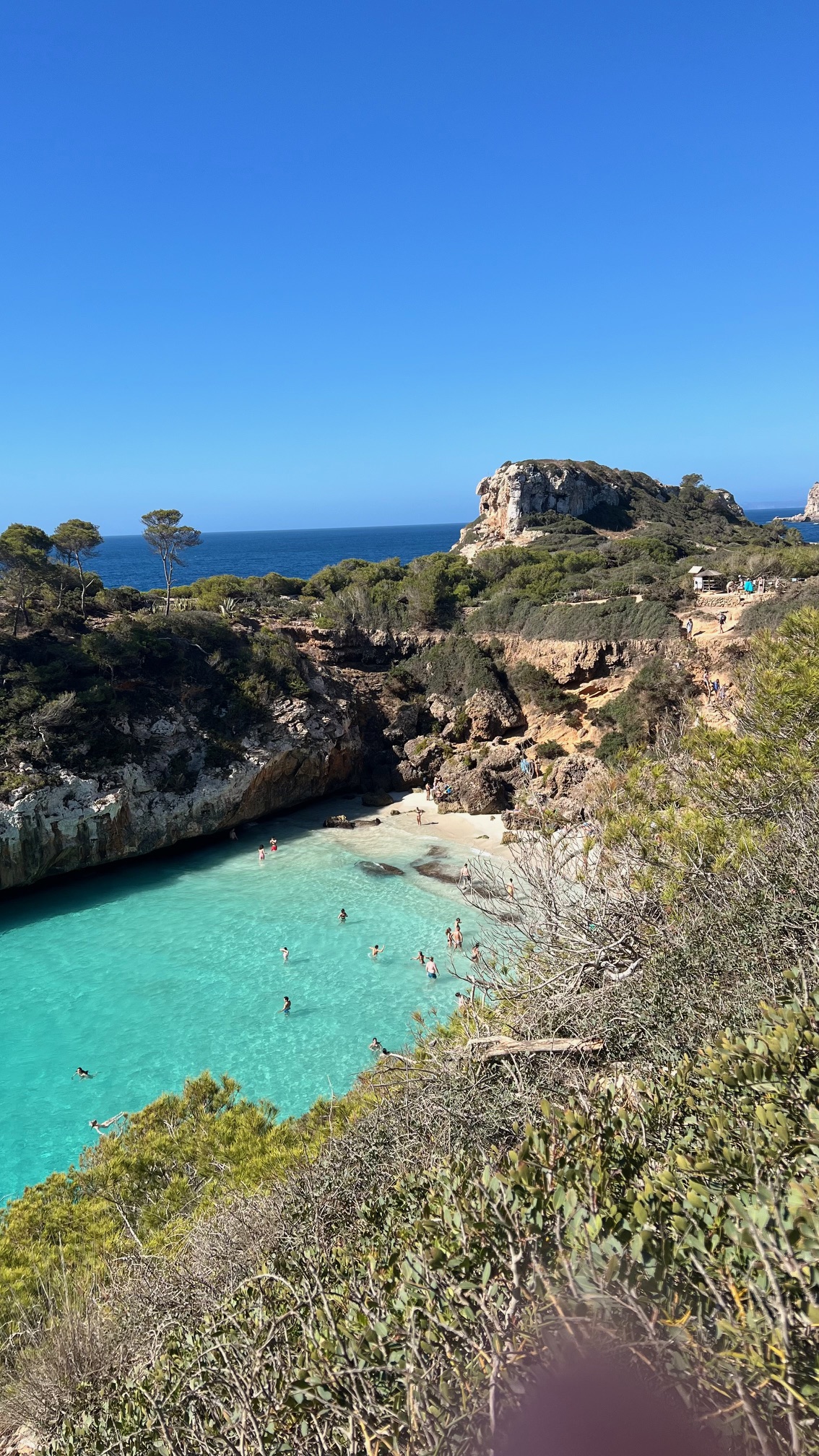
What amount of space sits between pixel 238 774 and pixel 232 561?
4198 inches

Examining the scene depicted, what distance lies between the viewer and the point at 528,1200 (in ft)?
11.6

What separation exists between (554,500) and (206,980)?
50718 millimetres

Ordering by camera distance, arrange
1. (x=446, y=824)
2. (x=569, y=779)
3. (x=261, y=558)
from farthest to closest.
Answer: (x=261, y=558) < (x=446, y=824) < (x=569, y=779)

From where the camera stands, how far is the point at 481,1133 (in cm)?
550

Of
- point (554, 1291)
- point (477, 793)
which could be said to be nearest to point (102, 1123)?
point (554, 1291)

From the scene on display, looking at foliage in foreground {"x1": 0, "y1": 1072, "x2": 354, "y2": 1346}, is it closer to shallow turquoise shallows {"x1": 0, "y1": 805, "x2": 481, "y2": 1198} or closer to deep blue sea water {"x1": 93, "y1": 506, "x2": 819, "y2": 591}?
shallow turquoise shallows {"x1": 0, "y1": 805, "x2": 481, "y2": 1198}

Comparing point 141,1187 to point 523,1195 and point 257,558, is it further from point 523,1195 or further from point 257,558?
point 257,558

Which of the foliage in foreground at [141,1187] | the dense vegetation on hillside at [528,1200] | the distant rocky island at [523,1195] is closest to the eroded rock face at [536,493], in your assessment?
the distant rocky island at [523,1195]

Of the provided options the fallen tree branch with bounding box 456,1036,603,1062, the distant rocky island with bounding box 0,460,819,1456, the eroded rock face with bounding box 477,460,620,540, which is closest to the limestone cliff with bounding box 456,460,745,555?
the eroded rock face with bounding box 477,460,620,540

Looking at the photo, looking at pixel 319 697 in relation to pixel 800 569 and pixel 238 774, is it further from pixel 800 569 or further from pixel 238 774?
pixel 800 569

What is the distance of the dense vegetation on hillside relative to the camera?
2.80 m

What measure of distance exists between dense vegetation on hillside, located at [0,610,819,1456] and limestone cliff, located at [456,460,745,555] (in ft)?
161

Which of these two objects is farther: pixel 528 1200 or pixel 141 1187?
pixel 141 1187

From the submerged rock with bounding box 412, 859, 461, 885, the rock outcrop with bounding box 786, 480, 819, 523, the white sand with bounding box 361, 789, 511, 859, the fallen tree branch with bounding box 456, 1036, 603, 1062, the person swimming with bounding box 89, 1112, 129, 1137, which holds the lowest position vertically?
the person swimming with bounding box 89, 1112, 129, 1137
